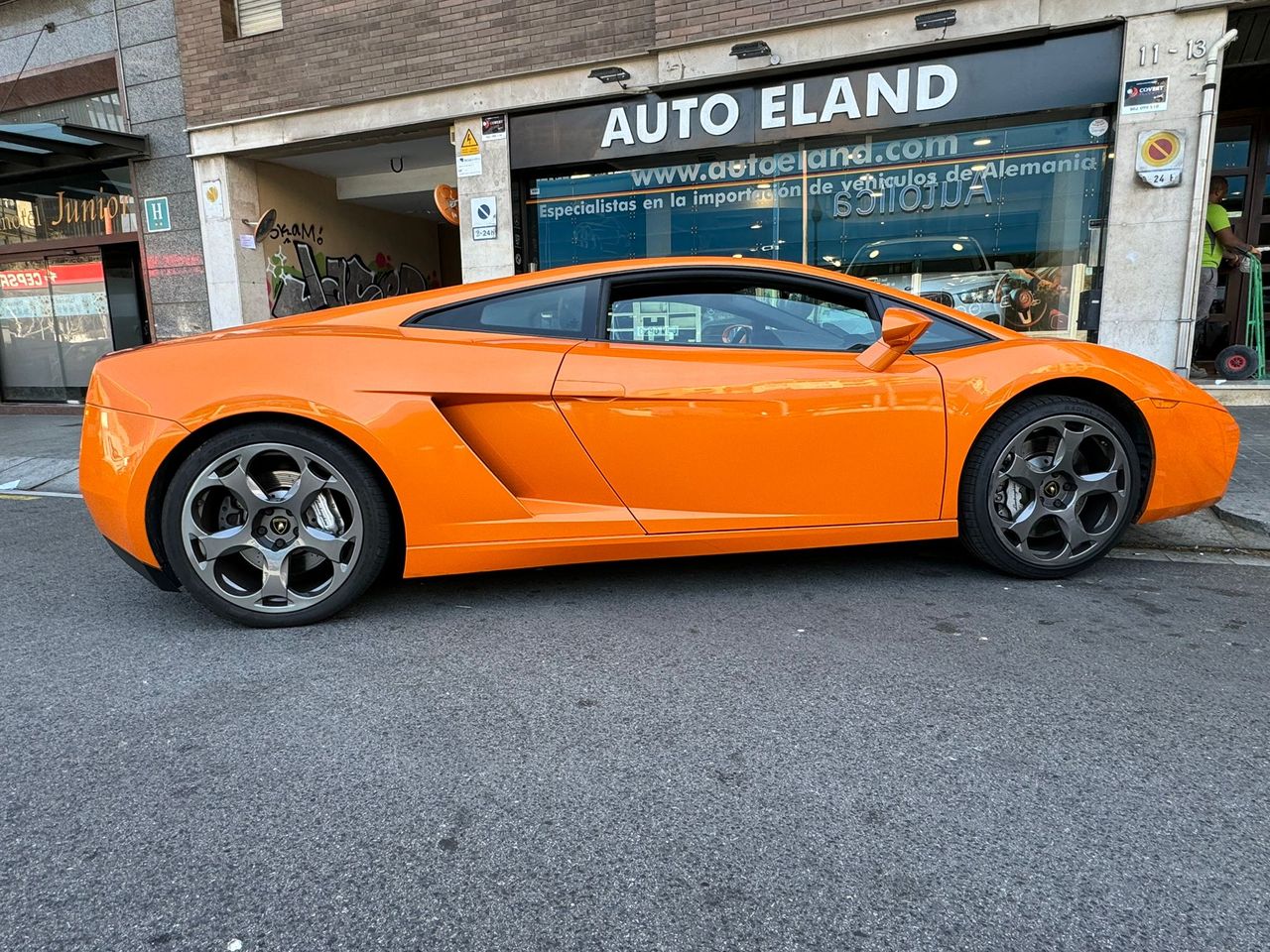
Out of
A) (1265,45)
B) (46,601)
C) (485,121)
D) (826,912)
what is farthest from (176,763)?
(1265,45)

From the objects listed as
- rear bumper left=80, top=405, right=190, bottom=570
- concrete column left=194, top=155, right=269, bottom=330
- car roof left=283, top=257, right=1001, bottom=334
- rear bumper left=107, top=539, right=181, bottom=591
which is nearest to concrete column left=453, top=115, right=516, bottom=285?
concrete column left=194, top=155, right=269, bottom=330

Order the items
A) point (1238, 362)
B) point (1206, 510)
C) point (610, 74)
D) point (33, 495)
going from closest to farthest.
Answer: point (1206, 510) < point (33, 495) < point (1238, 362) < point (610, 74)

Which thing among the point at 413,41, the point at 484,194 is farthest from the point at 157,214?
the point at 484,194

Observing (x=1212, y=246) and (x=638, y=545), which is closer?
(x=638, y=545)

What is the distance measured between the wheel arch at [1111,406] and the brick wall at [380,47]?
20.5 ft

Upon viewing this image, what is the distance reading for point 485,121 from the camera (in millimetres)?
8656

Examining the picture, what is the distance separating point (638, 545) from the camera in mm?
3045

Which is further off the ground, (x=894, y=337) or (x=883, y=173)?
(x=883, y=173)

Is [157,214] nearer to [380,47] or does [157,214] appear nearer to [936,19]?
[380,47]

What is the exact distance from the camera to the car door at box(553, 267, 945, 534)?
296cm

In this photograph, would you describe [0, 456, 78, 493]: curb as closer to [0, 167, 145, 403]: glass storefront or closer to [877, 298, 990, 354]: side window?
[0, 167, 145, 403]: glass storefront

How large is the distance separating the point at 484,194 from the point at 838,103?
3862 mm

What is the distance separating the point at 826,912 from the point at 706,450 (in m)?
1.76

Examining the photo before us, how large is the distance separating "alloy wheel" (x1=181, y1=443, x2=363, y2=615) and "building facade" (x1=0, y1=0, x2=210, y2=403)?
876 centimetres
